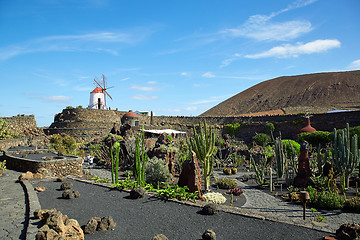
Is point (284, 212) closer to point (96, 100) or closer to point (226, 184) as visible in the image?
point (226, 184)

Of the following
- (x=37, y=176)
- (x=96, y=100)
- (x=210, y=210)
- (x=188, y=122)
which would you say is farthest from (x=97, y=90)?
(x=210, y=210)

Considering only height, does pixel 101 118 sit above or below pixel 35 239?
above

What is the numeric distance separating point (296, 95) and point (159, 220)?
79.5 m

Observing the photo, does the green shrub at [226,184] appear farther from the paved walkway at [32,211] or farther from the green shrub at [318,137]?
the green shrub at [318,137]

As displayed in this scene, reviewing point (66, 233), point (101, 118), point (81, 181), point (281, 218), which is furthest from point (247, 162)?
point (101, 118)

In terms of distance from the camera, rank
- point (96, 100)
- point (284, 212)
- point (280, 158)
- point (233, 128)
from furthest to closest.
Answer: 1. point (96, 100)
2. point (233, 128)
3. point (280, 158)
4. point (284, 212)

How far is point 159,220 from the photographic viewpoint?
641 cm

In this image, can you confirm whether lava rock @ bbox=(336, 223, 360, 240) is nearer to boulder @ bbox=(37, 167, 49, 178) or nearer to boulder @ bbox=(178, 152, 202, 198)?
boulder @ bbox=(178, 152, 202, 198)

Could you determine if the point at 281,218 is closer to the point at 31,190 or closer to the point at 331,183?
the point at 331,183

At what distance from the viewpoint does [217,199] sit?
9.32 metres

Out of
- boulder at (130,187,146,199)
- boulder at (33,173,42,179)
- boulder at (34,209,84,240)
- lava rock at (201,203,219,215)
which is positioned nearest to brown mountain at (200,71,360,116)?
boulder at (33,173,42,179)

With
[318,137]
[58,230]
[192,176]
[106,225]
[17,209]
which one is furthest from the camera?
[318,137]

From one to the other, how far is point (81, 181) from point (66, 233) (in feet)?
19.8

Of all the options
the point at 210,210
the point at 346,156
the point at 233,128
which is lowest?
the point at 210,210
